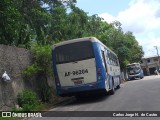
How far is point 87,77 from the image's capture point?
17484 mm

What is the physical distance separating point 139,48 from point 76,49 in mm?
68747

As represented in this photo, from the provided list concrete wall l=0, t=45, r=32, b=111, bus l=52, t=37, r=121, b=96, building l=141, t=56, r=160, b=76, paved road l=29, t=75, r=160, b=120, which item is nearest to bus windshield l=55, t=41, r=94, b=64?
bus l=52, t=37, r=121, b=96

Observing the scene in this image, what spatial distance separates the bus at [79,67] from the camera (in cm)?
1738

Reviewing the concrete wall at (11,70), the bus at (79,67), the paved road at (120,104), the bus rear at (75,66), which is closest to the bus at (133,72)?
the paved road at (120,104)

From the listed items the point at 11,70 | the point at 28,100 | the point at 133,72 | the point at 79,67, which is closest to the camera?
the point at 28,100

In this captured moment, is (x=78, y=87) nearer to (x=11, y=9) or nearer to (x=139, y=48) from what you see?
(x=11, y=9)

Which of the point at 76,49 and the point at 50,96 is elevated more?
the point at 76,49

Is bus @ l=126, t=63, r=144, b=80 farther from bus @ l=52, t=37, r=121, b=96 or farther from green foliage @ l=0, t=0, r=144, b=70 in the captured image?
bus @ l=52, t=37, r=121, b=96

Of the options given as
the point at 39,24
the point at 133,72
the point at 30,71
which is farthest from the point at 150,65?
the point at 30,71

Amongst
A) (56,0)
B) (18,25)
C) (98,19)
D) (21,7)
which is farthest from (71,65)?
(98,19)

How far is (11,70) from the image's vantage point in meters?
17.2

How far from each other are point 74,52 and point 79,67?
774 millimetres

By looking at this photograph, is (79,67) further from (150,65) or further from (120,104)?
(150,65)

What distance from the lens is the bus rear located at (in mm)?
17438
